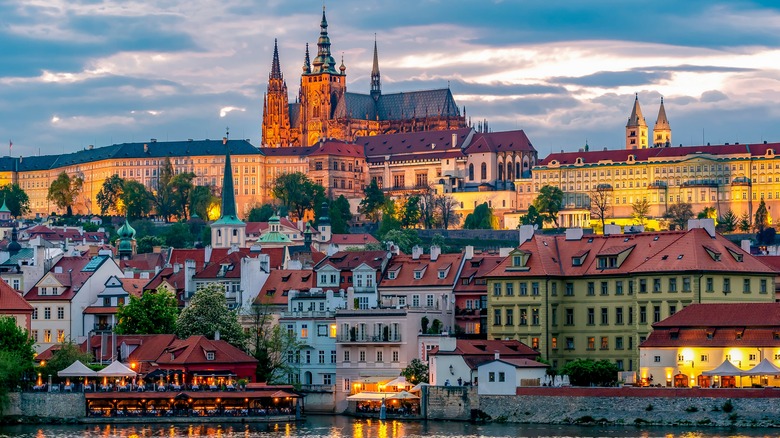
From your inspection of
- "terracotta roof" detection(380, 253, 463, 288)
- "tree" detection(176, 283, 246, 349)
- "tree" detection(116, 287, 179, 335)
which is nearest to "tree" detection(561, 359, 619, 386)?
"terracotta roof" detection(380, 253, 463, 288)

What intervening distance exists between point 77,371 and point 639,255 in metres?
28.7

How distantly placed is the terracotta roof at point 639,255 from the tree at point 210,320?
13.9 metres

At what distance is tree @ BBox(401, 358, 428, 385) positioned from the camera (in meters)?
91.2

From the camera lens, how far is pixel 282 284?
352 feet

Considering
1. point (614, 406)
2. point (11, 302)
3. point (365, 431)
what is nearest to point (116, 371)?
point (11, 302)

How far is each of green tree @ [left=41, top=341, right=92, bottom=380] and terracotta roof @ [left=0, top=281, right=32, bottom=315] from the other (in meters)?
5.10

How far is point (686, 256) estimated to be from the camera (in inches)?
3654

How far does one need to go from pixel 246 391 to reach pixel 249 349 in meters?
10.8

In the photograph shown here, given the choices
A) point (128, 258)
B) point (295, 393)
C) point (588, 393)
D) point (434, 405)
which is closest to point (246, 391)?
point (295, 393)

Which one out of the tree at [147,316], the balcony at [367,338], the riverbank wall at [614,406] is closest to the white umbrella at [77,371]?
the tree at [147,316]

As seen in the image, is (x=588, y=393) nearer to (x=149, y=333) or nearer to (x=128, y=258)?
(x=149, y=333)

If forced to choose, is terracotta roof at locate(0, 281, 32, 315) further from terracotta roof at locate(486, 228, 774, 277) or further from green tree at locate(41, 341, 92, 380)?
terracotta roof at locate(486, 228, 774, 277)

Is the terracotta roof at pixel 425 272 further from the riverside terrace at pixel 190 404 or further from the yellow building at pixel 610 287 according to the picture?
the riverside terrace at pixel 190 404

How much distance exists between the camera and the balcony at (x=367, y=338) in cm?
9632
